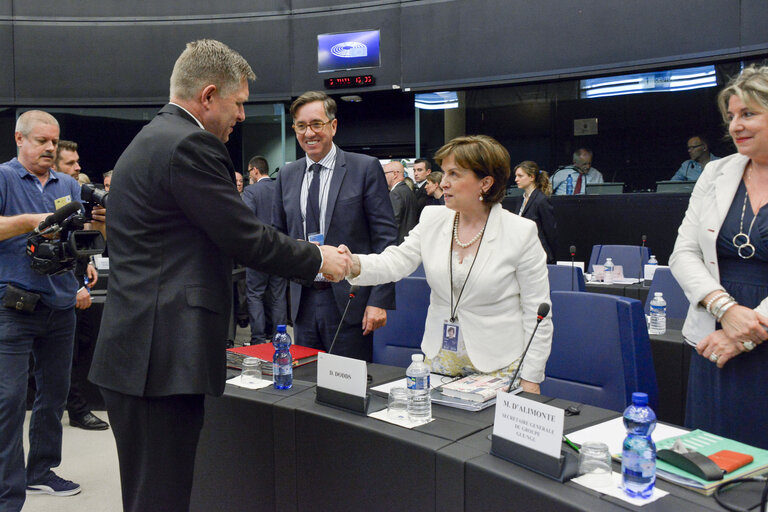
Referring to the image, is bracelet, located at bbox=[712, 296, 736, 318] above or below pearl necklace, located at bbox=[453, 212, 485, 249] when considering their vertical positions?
below

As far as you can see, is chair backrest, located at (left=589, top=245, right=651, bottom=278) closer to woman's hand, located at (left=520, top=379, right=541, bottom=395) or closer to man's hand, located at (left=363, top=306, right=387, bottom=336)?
man's hand, located at (left=363, top=306, right=387, bottom=336)

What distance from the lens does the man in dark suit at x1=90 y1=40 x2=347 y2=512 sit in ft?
4.92

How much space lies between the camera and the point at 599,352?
210cm

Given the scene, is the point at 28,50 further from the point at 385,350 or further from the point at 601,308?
the point at 601,308

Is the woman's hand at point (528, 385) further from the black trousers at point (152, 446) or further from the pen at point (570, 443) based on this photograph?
the black trousers at point (152, 446)

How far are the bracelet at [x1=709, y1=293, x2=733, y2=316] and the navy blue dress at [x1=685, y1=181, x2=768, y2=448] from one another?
0.08 metres

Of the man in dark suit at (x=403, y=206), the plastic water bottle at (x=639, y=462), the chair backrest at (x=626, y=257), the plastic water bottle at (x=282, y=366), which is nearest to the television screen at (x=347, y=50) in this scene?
the man in dark suit at (x=403, y=206)

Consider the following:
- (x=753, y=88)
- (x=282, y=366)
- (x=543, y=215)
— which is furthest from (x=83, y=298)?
(x=543, y=215)

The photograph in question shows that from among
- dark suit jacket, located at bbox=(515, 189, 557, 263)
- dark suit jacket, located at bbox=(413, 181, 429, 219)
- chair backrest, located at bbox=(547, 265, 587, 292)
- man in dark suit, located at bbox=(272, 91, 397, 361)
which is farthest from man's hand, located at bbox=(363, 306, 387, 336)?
dark suit jacket, located at bbox=(413, 181, 429, 219)

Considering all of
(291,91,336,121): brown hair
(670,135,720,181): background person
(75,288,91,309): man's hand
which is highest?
Answer: (670,135,720,181): background person

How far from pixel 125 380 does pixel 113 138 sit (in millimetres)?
8638

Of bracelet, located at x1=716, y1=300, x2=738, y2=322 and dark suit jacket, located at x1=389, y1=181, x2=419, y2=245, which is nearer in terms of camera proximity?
bracelet, located at x1=716, y1=300, x2=738, y2=322

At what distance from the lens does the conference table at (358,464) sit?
1.27 metres

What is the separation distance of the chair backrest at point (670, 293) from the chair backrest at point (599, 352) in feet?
5.24
